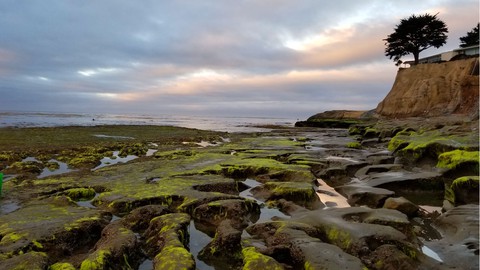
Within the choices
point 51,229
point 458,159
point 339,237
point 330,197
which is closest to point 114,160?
point 51,229

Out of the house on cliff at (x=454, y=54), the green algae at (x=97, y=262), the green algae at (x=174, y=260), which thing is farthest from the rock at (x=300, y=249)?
the house on cliff at (x=454, y=54)

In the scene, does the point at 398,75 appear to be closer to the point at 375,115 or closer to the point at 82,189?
the point at 375,115

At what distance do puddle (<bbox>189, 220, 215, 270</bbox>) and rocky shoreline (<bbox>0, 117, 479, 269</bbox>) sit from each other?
3 centimetres

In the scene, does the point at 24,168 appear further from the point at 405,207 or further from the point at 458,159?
the point at 458,159

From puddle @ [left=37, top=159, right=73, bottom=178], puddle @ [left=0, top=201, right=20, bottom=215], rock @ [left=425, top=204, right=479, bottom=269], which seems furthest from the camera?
puddle @ [left=37, top=159, right=73, bottom=178]

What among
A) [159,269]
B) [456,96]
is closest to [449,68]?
[456,96]

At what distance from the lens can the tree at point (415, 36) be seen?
53.4 metres

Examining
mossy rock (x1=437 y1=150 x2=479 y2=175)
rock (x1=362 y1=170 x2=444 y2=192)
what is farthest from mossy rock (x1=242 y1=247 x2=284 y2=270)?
mossy rock (x1=437 y1=150 x2=479 y2=175)

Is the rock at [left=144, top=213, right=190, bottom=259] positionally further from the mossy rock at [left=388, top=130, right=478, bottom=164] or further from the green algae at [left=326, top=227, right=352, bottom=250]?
the mossy rock at [left=388, top=130, right=478, bottom=164]

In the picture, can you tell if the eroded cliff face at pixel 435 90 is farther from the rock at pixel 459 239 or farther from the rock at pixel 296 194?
the rock at pixel 459 239

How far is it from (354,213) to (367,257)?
A: 185cm

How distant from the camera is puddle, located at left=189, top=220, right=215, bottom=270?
5410mm

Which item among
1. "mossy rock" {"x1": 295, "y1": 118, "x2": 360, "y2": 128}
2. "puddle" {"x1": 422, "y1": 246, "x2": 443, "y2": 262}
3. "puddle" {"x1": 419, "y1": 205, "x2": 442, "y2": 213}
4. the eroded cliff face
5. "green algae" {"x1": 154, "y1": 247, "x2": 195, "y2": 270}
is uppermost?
the eroded cliff face

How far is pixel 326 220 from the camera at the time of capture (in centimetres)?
655
